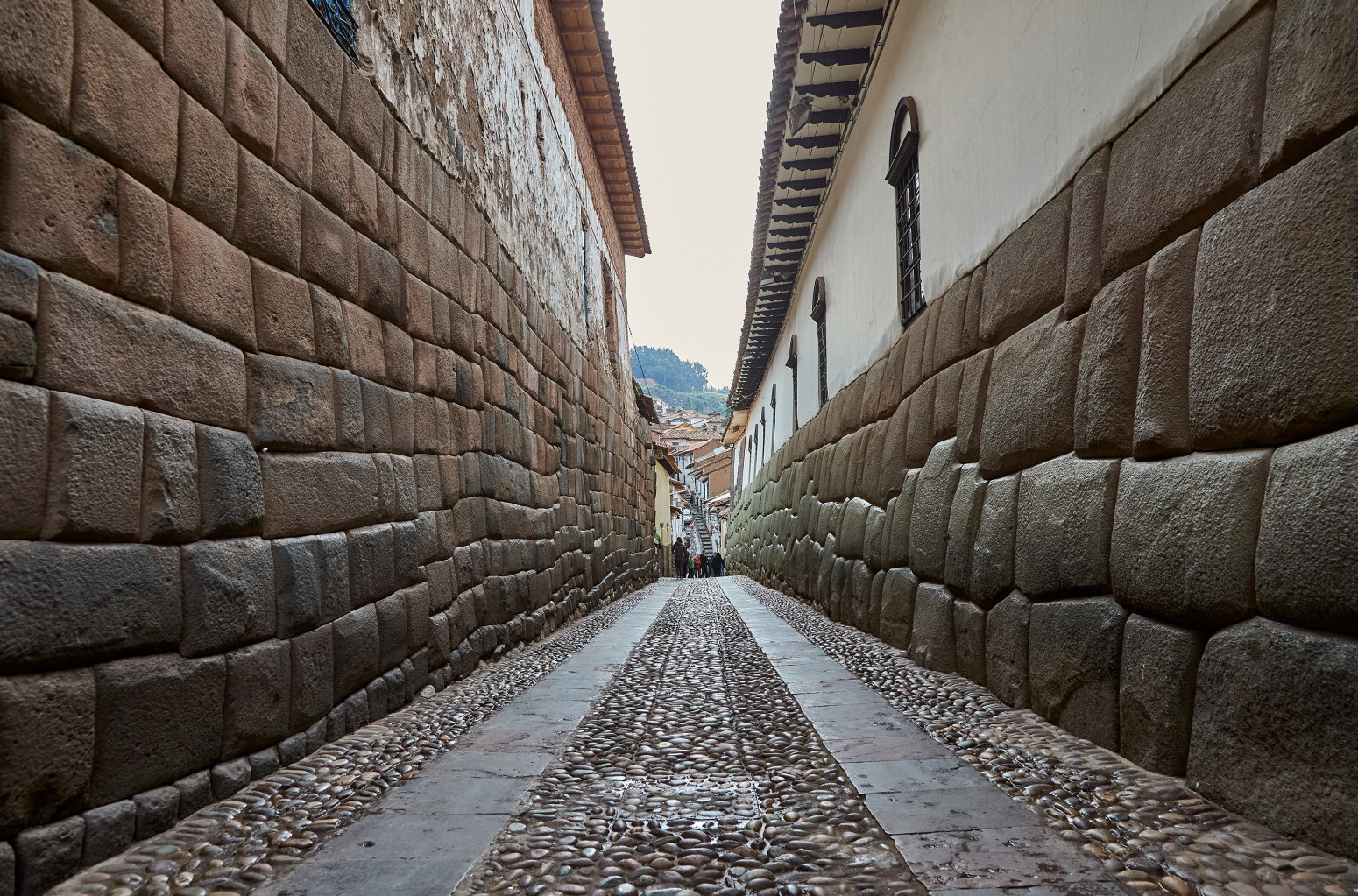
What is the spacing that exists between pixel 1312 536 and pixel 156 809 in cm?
270

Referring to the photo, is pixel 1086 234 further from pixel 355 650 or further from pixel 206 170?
pixel 355 650

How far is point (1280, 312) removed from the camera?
5.77ft

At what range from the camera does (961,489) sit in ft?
12.2

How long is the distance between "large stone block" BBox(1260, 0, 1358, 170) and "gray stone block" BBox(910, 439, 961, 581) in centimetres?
223

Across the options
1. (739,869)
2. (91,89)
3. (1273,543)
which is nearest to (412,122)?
(91,89)

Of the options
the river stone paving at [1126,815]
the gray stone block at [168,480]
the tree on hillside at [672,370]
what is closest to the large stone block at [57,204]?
the gray stone block at [168,480]

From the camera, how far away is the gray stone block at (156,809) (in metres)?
1.82

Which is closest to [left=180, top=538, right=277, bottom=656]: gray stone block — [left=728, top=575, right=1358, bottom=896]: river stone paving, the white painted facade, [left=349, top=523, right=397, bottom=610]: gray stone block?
[left=349, top=523, right=397, bottom=610]: gray stone block

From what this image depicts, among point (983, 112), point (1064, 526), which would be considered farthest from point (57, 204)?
point (983, 112)

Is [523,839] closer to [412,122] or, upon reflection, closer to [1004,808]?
[1004,808]

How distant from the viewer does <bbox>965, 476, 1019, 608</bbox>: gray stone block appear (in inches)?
124

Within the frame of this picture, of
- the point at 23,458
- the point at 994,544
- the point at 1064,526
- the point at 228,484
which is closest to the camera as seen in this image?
the point at 23,458

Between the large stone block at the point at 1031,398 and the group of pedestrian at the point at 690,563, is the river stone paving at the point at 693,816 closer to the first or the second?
the large stone block at the point at 1031,398

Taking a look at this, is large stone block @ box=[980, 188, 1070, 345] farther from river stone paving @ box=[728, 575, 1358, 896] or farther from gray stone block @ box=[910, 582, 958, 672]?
river stone paving @ box=[728, 575, 1358, 896]
